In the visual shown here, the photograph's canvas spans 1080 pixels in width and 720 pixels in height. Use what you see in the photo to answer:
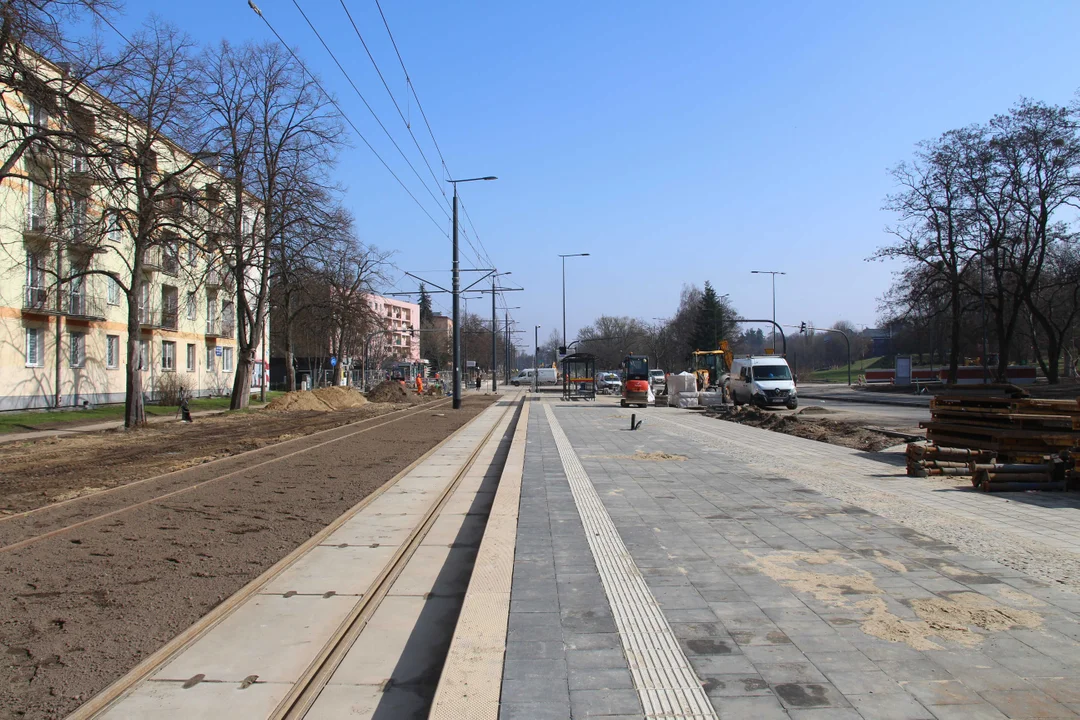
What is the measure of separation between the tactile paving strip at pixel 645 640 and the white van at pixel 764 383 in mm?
27275

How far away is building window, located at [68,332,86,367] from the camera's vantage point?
34906 millimetres

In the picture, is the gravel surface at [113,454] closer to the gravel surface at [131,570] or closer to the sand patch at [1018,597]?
the gravel surface at [131,570]

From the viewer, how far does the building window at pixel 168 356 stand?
4347cm

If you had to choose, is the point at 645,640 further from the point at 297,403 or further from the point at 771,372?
the point at 297,403

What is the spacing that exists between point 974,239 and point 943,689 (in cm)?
5258

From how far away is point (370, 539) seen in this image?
835 cm


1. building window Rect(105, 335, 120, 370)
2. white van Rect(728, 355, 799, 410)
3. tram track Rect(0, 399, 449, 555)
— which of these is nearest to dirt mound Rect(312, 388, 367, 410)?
building window Rect(105, 335, 120, 370)

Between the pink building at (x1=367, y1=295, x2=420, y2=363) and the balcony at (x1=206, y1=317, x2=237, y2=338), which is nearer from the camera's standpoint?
the balcony at (x1=206, y1=317, x2=237, y2=338)

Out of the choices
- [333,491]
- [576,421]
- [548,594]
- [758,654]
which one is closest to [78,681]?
[548,594]

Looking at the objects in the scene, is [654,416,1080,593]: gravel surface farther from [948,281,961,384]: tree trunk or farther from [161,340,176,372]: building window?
[948,281,961,384]: tree trunk

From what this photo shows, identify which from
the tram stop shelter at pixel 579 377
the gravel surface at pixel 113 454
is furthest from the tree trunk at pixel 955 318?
the gravel surface at pixel 113 454

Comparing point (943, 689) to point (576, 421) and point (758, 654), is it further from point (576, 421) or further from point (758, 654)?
point (576, 421)

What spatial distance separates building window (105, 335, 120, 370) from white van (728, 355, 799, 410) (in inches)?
1208

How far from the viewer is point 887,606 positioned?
5.23 metres
